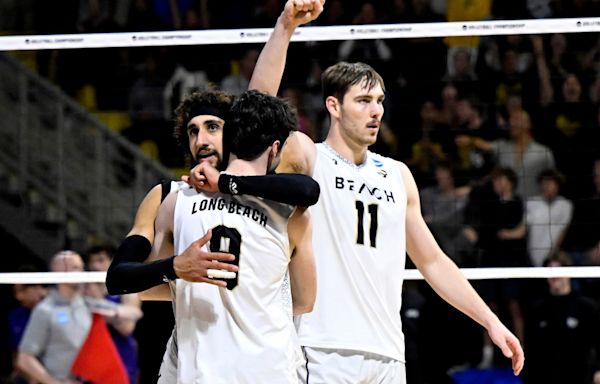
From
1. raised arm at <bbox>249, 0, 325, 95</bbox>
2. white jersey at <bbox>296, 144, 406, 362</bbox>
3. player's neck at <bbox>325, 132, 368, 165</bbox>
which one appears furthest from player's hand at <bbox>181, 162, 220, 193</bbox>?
player's neck at <bbox>325, 132, 368, 165</bbox>

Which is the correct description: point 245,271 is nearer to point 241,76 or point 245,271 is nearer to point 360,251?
point 360,251

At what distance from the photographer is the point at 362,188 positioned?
5723 millimetres

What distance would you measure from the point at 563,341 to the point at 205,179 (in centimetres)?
495

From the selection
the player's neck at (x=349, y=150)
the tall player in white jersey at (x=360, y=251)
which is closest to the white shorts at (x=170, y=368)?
the tall player in white jersey at (x=360, y=251)

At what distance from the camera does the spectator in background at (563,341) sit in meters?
8.63

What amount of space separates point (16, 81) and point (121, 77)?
2.70 feet

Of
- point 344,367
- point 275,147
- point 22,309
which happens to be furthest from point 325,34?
point 22,309

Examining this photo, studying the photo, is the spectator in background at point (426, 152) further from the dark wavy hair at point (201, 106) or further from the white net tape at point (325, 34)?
the dark wavy hair at point (201, 106)

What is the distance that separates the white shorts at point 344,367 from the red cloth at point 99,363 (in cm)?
261

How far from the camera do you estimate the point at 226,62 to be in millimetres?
8984

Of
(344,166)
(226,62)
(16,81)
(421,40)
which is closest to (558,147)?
(421,40)

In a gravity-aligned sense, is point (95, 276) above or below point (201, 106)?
below

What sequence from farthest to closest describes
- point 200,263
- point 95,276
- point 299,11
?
point 95,276 → point 299,11 → point 200,263

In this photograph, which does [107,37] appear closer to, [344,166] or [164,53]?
[164,53]
